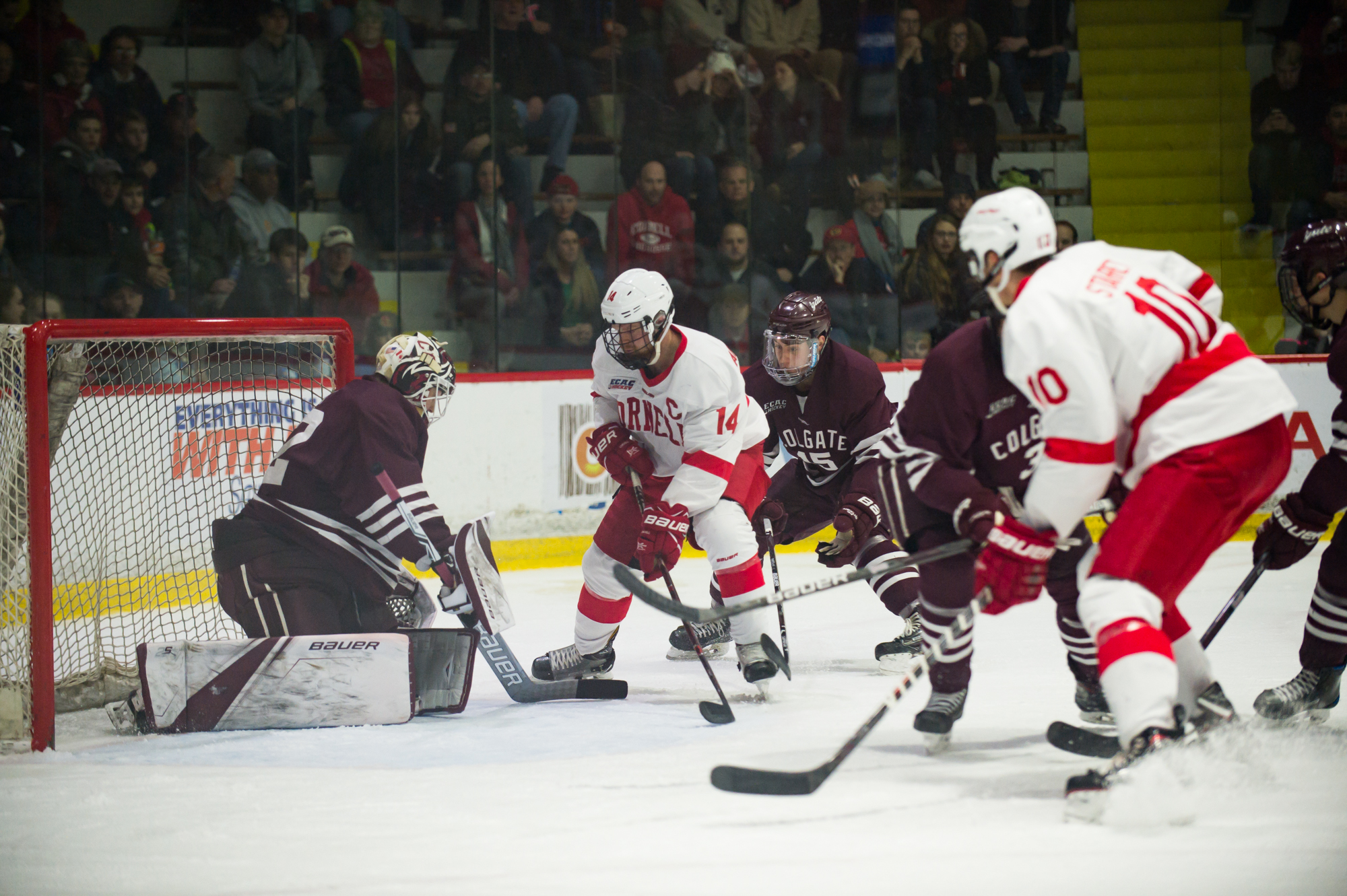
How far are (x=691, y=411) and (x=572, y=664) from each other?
79cm

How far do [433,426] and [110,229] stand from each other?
6.43ft

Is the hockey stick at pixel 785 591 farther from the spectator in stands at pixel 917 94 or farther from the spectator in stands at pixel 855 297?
the spectator in stands at pixel 917 94

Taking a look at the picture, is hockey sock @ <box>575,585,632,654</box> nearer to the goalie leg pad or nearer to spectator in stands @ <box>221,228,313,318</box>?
the goalie leg pad

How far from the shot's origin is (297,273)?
6.02 metres

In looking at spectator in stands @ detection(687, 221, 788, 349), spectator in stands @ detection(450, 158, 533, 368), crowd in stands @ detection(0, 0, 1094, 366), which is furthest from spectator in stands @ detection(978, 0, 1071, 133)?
spectator in stands @ detection(450, 158, 533, 368)

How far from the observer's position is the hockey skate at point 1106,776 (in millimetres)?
2123

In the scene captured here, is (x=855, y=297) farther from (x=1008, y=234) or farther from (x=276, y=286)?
(x=1008, y=234)

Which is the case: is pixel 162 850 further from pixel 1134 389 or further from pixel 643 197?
pixel 643 197

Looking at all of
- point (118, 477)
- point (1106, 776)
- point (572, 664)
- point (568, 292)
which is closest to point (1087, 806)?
point (1106, 776)

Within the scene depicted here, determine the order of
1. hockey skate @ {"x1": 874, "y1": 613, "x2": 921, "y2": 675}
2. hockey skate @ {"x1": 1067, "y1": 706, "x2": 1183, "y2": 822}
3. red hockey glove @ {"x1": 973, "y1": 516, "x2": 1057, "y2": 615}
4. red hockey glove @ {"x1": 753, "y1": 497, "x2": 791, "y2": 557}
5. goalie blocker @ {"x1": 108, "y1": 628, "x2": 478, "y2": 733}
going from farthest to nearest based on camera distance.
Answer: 1. red hockey glove @ {"x1": 753, "y1": 497, "x2": 791, "y2": 557}
2. hockey skate @ {"x1": 874, "y1": 613, "x2": 921, "y2": 675}
3. goalie blocker @ {"x1": 108, "y1": 628, "x2": 478, "y2": 733}
4. red hockey glove @ {"x1": 973, "y1": 516, "x2": 1057, "y2": 615}
5. hockey skate @ {"x1": 1067, "y1": 706, "x2": 1183, "y2": 822}

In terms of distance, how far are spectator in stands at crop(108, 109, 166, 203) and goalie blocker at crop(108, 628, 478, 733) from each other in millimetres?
3670

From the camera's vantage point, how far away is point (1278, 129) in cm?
715

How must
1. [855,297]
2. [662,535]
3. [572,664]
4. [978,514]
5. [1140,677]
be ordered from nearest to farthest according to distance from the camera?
[1140,677] < [978,514] < [662,535] < [572,664] < [855,297]

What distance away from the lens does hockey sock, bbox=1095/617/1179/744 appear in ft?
7.00
